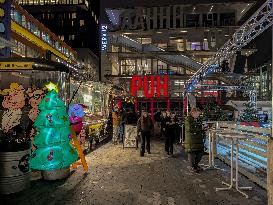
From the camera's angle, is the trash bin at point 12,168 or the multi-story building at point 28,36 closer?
the trash bin at point 12,168

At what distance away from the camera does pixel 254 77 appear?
5069 centimetres

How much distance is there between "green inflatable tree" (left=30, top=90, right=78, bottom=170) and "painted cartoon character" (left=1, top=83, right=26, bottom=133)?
0.68m

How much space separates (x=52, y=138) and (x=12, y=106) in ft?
4.36

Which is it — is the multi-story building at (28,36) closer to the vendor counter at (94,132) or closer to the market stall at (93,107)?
the market stall at (93,107)

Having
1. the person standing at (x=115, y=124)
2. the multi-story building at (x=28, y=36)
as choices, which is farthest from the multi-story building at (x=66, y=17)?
the person standing at (x=115, y=124)

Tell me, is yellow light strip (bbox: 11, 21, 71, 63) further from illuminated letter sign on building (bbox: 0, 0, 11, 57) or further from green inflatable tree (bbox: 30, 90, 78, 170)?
green inflatable tree (bbox: 30, 90, 78, 170)

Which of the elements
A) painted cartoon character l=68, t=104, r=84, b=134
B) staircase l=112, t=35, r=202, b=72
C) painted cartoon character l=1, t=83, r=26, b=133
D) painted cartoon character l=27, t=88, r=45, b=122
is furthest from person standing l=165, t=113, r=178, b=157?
staircase l=112, t=35, r=202, b=72

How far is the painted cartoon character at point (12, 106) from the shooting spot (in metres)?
8.59

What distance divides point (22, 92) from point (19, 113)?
1.83 ft

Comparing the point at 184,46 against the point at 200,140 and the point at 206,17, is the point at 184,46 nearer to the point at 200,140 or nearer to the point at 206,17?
the point at 206,17

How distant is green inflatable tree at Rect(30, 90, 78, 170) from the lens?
9.04 meters

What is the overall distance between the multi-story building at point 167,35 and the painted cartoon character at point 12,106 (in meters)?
37.2

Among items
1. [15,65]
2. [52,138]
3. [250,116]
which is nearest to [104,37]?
[250,116]

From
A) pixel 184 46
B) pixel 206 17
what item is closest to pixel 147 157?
pixel 184 46
